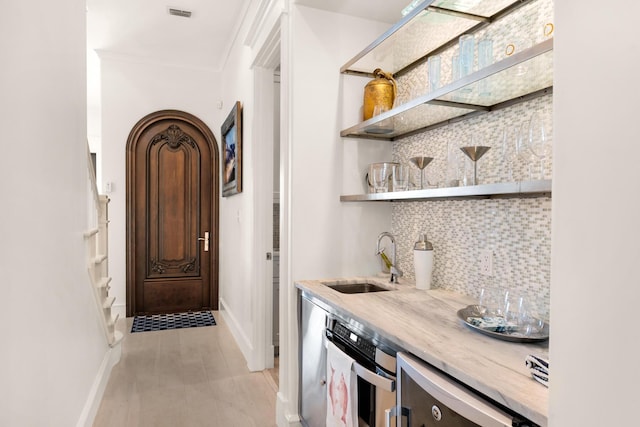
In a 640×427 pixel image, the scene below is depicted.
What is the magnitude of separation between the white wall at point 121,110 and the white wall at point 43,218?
87.4 inches

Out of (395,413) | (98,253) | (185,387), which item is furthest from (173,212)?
Result: (395,413)

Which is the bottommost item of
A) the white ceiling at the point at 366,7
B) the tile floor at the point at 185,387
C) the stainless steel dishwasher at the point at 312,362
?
the tile floor at the point at 185,387

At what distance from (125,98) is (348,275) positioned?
3.67 metres

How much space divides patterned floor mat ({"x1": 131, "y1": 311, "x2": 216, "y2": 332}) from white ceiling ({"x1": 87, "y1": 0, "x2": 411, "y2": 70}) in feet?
9.55

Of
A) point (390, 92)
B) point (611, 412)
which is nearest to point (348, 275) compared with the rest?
point (390, 92)

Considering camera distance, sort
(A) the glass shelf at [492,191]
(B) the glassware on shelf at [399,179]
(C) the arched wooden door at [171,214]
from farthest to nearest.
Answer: (C) the arched wooden door at [171,214], (B) the glassware on shelf at [399,179], (A) the glass shelf at [492,191]

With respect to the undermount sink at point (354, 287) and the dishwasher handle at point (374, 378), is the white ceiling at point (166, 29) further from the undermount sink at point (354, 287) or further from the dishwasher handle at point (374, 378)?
the dishwasher handle at point (374, 378)

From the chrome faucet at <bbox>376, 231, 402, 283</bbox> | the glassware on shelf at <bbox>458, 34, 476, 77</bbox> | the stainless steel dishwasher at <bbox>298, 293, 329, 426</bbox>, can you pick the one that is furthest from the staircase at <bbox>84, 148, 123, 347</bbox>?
the glassware on shelf at <bbox>458, 34, 476, 77</bbox>

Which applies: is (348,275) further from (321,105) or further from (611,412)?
(611,412)

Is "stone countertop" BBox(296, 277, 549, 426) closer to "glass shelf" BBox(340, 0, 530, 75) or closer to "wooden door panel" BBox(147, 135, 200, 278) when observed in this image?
"glass shelf" BBox(340, 0, 530, 75)

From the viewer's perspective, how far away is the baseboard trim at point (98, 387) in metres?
2.15

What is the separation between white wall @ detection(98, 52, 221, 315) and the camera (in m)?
4.41

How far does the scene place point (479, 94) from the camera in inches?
58.2

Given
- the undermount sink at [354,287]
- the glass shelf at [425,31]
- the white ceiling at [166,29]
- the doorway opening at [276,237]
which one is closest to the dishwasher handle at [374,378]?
the undermount sink at [354,287]
